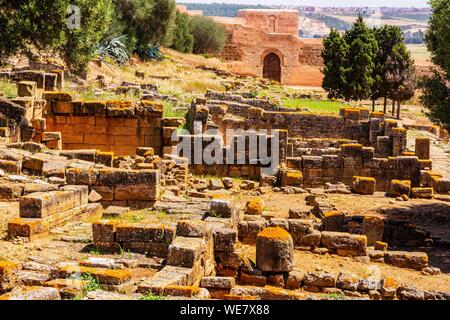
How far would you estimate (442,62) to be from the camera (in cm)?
2164

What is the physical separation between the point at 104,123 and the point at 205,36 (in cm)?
4546

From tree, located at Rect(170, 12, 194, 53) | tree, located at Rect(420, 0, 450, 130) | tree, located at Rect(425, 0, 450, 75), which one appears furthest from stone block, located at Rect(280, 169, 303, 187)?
tree, located at Rect(170, 12, 194, 53)

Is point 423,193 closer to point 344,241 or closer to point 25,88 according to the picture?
point 344,241

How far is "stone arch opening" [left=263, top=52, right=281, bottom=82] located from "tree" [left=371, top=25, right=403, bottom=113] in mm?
21671

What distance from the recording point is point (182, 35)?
6166 cm

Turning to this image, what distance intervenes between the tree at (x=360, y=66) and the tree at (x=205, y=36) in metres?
22.6

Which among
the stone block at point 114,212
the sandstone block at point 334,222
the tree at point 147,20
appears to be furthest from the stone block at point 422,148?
the tree at point 147,20

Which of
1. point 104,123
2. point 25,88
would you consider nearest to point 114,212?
point 104,123

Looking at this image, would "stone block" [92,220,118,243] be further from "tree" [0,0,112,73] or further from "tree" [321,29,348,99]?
"tree" [321,29,348,99]

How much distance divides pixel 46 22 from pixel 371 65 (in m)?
25.1

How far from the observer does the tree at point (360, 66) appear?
44531mm

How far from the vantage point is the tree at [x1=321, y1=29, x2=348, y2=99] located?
150ft

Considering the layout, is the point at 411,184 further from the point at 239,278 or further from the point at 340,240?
the point at 239,278
